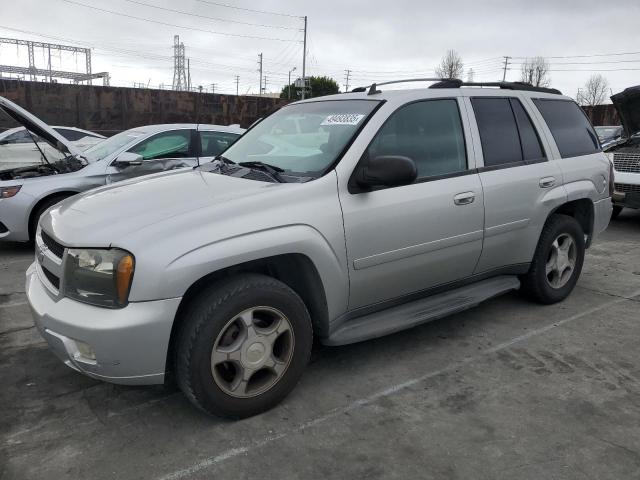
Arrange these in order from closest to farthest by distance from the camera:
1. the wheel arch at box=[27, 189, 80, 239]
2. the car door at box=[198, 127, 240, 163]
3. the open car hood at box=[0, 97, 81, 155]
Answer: the open car hood at box=[0, 97, 81, 155], the wheel arch at box=[27, 189, 80, 239], the car door at box=[198, 127, 240, 163]

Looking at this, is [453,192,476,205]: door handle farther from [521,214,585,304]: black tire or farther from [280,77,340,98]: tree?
[280,77,340,98]: tree

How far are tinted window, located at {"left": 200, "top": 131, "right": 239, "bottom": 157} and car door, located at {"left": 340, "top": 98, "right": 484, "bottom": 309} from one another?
406cm

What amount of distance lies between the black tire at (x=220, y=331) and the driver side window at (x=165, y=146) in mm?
4628

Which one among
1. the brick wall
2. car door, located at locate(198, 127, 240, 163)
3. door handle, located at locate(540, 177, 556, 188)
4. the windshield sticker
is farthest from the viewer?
the brick wall

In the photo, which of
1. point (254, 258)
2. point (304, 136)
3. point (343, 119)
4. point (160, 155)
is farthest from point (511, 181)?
point (160, 155)

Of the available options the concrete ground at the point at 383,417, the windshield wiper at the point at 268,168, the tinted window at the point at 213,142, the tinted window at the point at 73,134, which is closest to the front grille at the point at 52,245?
the concrete ground at the point at 383,417

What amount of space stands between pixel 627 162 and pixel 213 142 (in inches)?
254

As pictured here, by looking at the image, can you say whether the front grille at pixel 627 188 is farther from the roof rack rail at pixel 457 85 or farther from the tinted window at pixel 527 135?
the tinted window at pixel 527 135

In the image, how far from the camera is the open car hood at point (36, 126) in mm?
5676

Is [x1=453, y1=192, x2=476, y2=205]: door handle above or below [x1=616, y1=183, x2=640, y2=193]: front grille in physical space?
above

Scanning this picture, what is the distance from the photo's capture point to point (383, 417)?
2926 millimetres

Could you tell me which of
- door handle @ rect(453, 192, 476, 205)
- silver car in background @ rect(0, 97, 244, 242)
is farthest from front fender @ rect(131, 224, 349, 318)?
silver car in background @ rect(0, 97, 244, 242)

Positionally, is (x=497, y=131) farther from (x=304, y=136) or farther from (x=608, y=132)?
(x=608, y=132)

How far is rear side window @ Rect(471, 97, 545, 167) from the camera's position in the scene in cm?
A: 394
